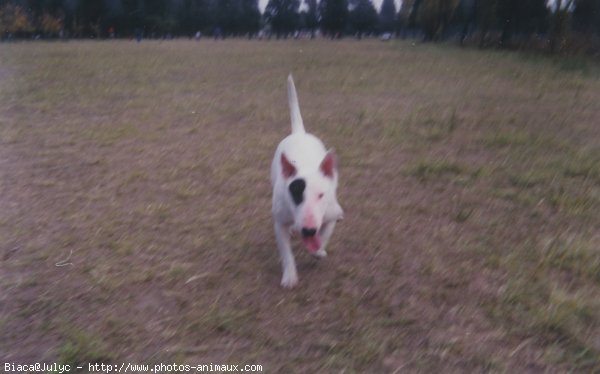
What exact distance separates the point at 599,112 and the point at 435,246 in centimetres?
455

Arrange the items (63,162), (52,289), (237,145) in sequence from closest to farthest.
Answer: (52,289), (63,162), (237,145)

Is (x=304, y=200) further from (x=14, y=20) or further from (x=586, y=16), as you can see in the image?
(x=586, y=16)

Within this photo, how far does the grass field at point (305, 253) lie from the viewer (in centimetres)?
207

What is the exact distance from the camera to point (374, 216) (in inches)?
131

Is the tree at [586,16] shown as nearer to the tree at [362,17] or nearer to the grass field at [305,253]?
the grass field at [305,253]

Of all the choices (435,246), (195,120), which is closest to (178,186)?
(435,246)

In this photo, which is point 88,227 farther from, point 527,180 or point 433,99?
point 433,99

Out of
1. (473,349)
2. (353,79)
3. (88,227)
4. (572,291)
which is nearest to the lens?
(473,349)

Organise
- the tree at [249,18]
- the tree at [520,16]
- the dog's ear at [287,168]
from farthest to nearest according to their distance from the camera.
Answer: the tree at [249,18] < the tree at [520,16] < the dog's ear at [287,168]

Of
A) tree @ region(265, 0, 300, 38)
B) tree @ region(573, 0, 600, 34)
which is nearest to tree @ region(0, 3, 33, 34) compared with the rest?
tree @ region(573, 0, 600, 34)

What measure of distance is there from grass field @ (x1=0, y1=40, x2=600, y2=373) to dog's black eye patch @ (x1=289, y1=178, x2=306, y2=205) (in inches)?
19.4

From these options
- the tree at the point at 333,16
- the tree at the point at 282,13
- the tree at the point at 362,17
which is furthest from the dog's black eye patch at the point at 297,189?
the tree at the point at 362,17

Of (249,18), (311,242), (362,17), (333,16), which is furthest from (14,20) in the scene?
(362,17)

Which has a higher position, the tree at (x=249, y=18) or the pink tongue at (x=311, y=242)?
the tree at (x=249, y=18)
